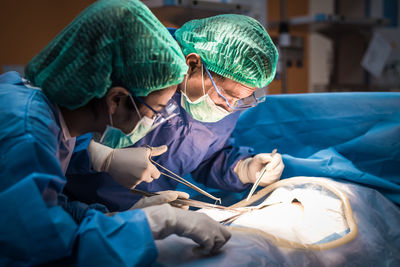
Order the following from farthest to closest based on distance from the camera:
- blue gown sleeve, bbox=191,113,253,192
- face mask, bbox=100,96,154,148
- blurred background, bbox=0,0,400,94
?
1. blurred background, bbox=0,0,400,94
2. blue gown sleeve, bbox=191,113,253,192
3. face mask, bbox=100,96,154,148

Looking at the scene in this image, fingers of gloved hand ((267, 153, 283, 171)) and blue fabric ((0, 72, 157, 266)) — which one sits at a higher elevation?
blue fabric ((0, 72, 157, 266))

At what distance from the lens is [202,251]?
1153 mm

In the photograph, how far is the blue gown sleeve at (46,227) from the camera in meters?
0.89

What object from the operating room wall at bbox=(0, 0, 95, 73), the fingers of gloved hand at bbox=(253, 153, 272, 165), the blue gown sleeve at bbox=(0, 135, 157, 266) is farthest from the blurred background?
the blue gown sleeve at bbox=(0, 135, 157, 266)

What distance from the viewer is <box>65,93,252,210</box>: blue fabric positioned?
1690 mm

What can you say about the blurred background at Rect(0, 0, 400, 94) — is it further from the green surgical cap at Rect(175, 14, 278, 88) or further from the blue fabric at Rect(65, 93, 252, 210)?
the blue fabric at Rect(65, 93, 252, 210)

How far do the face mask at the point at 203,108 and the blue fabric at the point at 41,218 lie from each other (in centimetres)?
75

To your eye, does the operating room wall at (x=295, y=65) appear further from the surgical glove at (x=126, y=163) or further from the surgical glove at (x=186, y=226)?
the surgical glove at (x=186, y=226)

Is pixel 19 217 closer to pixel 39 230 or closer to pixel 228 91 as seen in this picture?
pixel 39 230

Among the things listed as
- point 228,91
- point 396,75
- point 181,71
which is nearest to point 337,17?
point 396,75

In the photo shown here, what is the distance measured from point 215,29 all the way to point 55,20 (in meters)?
1.47

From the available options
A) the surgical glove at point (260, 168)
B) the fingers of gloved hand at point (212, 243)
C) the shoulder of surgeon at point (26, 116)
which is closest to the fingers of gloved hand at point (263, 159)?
the surgical glove at point (260, 168)

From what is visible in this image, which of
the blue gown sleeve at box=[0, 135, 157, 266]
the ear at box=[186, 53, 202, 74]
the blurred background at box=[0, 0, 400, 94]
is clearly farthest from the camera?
the blurred background at box=[0, 0, 400, 94]

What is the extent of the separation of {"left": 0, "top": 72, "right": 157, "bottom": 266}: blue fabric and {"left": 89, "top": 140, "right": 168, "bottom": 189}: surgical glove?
63 centimetres
